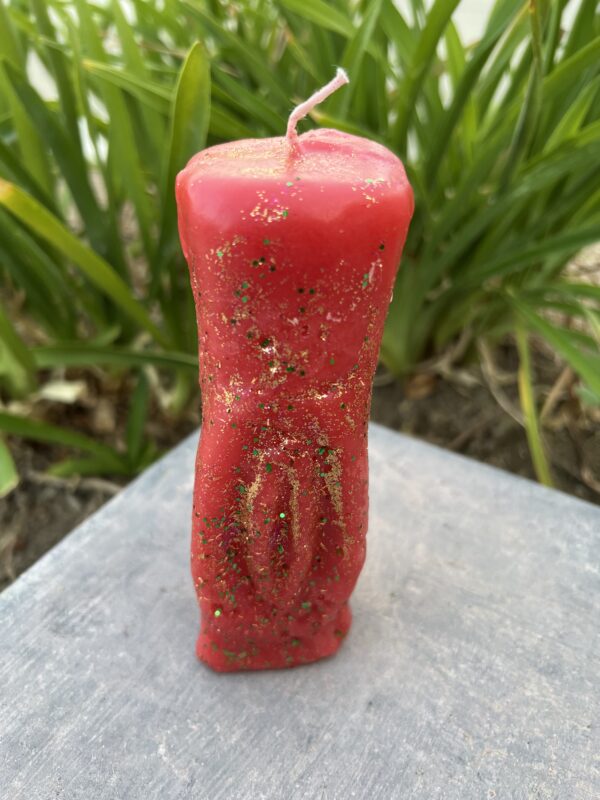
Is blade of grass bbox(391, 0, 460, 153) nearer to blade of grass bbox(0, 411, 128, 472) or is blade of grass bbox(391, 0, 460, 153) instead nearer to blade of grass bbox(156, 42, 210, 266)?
blade of grass bbox(156, 42, 210, 266)

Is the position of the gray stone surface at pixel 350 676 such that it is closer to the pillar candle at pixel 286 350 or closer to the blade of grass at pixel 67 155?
the pillar candle at pixel 286 350

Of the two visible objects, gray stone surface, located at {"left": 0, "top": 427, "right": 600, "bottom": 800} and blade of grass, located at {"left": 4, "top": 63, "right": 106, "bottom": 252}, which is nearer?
gray stone surface, located at {"left": 0, "top": 427, "right": 600, "bottom": 800}

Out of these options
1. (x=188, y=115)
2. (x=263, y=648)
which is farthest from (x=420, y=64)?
(x=263, y=648)

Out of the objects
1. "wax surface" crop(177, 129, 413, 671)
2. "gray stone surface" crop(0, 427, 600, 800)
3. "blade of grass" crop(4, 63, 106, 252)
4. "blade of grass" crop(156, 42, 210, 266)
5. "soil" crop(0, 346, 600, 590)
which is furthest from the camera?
"soil" crop(0, 346, 600, 590)

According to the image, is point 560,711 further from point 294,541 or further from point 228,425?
point 228,425

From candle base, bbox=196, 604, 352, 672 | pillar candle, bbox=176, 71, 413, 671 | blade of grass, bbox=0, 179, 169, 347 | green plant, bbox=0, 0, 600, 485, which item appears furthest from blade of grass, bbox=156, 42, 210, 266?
candle base, bbox=196, 604, 352, 672

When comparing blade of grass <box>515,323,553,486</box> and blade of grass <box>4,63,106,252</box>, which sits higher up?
blade of grass <box>4,63,106,252</box>

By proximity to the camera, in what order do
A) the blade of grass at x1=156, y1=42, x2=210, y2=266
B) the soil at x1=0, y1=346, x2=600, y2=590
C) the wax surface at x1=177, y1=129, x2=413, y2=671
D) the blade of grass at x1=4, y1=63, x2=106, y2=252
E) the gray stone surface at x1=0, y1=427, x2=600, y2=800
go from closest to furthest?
the wax surface at x1=177, y1=129, x2=413, y2=671 < the gray stone surface at x1=0, y1=427, x2=600, y2=800 < the blade of grass at x1=156, y1=42, x2=210, y2=266 < the blade of grass at x1=4, y1=63, x2=106, y2=252 < the soil at x1=0, y1=346, x2=600, y2=590
